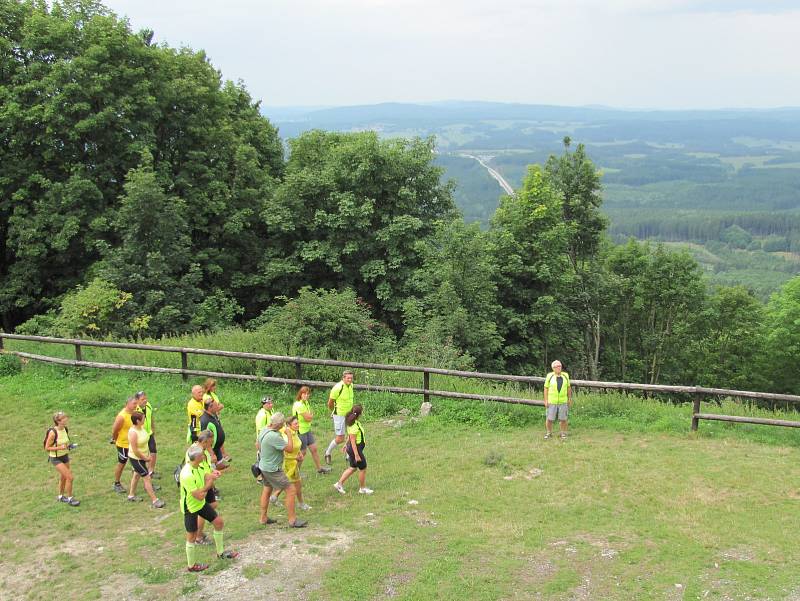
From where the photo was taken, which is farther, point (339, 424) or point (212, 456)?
point (339, 424)

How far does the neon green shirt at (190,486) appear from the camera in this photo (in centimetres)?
785

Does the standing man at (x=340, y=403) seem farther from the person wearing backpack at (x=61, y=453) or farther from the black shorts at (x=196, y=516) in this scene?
the person wearing backpack at (x=61, y=453)

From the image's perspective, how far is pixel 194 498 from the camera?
7.86 metres

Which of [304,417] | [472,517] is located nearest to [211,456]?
[304,417]

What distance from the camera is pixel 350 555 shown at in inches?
319

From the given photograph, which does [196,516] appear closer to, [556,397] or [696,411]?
[556,397]

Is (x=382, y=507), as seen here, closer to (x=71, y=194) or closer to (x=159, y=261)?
(x=159, y=261)

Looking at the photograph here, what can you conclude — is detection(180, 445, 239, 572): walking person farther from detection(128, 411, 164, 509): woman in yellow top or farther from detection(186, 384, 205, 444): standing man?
detection(186, 384, 205, 444): standing man

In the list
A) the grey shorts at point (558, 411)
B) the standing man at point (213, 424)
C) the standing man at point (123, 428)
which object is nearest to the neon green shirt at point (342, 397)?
the standing man at point (213, 424)

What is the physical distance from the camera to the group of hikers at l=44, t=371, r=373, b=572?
25.9 feet

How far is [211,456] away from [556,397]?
246 inches

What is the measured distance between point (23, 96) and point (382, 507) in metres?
21.4

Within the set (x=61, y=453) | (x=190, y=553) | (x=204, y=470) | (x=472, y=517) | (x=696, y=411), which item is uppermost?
(x=204, y=470)

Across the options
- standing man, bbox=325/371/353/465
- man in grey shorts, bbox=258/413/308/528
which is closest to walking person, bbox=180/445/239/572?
man in grey shorts, bbox=258/413/308/528
